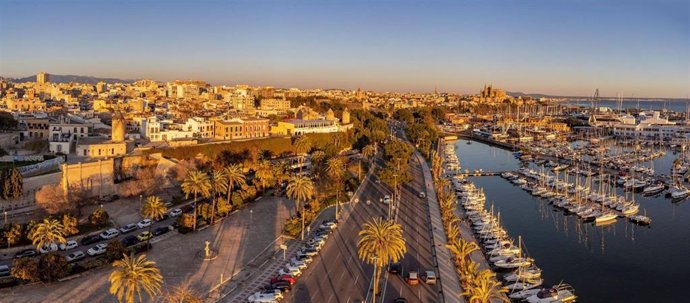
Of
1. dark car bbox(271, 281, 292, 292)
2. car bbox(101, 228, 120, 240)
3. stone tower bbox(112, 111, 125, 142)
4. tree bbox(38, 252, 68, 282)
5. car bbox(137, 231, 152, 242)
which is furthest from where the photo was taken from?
stone tower bbox(112, 111, 125, 142)

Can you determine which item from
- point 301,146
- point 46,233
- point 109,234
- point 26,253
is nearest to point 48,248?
point 26,253

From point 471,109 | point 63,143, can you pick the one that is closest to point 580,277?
point 63,143

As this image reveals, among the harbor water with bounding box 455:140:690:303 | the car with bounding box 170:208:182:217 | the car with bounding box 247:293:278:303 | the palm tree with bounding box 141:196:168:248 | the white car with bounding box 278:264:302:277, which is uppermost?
the palm tree with bounding box 141:196:168:248

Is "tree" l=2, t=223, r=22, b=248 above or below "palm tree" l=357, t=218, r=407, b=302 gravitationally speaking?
below

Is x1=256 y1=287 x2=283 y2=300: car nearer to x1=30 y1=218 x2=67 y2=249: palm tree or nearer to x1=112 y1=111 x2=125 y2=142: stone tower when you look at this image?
x1=30 y1=218 x2=67 y2=249: palm tree

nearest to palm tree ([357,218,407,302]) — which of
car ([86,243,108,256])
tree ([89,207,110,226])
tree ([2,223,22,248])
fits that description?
car ([86,243,108,256])

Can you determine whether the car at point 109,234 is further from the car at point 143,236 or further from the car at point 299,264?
the car at point 299,264

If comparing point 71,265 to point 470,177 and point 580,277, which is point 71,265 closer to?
point 580,277
